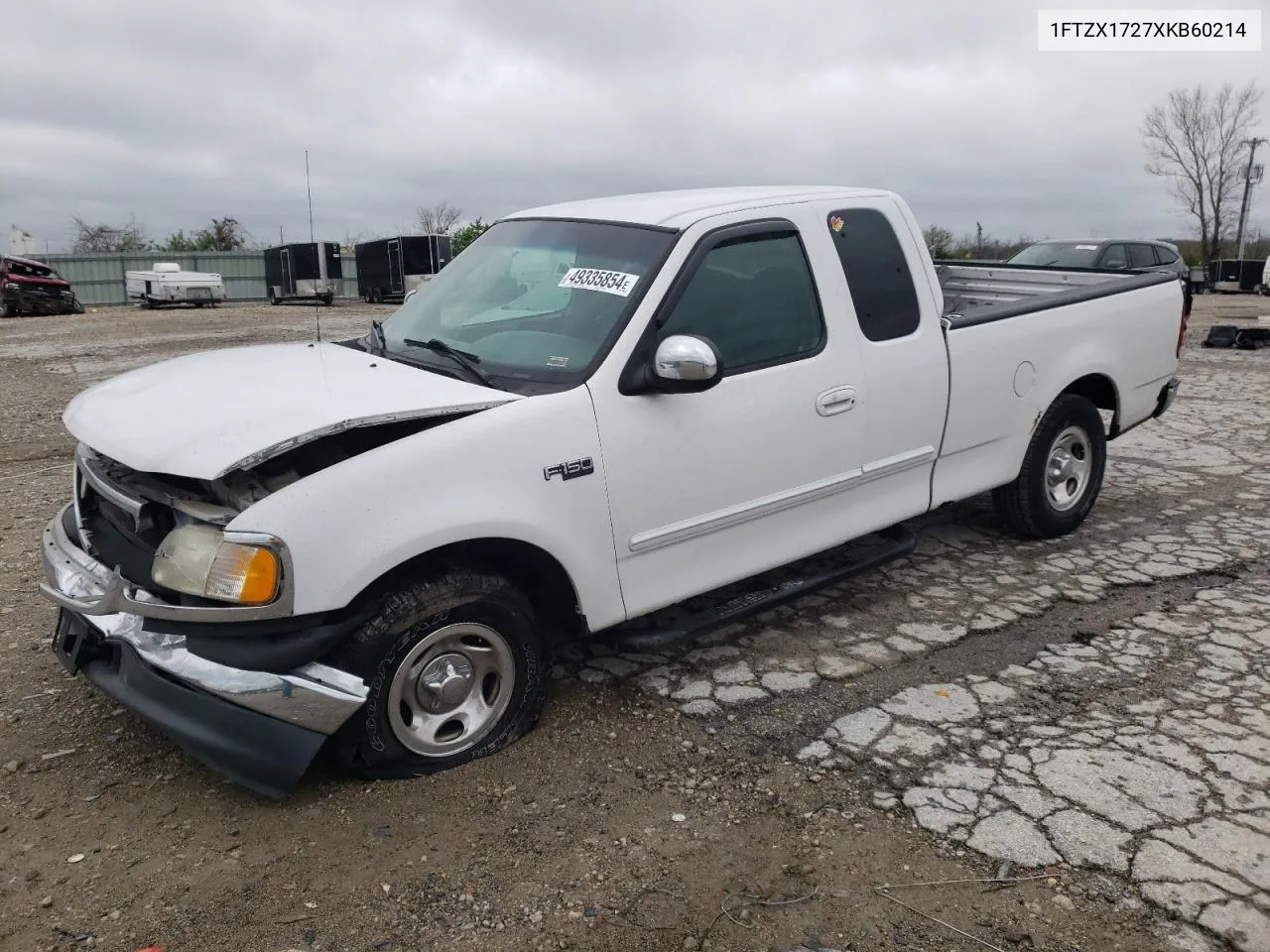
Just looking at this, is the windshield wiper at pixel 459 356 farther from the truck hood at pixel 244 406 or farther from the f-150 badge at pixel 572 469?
the f-150 badge at pixel 572 469

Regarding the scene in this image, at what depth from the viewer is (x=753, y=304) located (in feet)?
13.5

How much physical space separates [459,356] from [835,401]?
151 centimetres

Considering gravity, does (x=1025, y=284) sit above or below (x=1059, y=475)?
above

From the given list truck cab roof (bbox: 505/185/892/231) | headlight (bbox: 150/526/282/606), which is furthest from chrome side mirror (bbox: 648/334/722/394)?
headlight (bbox: 150/526/282/606)

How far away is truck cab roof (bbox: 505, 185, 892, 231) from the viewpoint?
4.09 meters

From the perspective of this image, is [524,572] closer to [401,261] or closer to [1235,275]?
[401,261]

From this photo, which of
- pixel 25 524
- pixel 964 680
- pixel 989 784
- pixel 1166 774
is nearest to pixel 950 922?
pixel 989 784

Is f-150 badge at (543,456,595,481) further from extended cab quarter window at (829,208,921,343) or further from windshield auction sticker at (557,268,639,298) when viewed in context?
extended cab quarter window at (829,208,921,343)

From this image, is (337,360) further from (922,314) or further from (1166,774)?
(1166,774)

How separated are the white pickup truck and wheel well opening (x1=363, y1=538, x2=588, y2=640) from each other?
0.04 feet

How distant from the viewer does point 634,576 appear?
3771 millimetres

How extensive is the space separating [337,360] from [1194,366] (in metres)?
11.7

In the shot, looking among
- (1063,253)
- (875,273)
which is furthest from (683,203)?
(1063,253)

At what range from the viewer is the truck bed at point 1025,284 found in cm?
552
